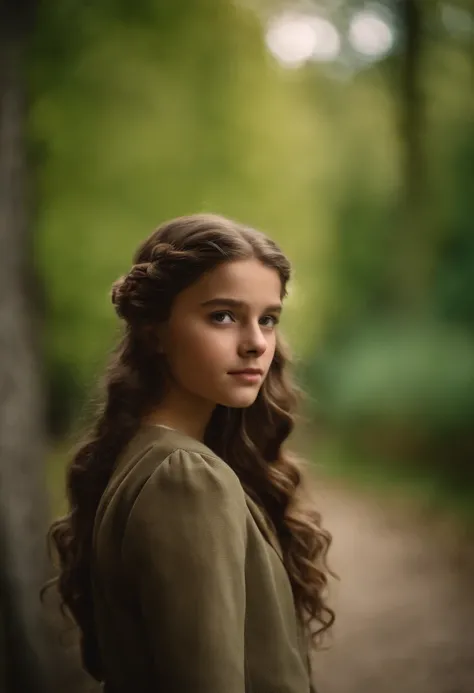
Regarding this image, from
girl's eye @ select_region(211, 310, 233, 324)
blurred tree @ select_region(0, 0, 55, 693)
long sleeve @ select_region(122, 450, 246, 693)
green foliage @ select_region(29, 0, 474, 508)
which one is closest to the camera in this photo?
long sleeve @ select_region(122, 450, 246, 693)

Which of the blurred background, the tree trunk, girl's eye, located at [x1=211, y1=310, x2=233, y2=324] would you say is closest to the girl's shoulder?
girl's eye, located at [x1=211, y1=310, x2=233, y2=324]

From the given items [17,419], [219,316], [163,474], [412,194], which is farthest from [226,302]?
[412,194]

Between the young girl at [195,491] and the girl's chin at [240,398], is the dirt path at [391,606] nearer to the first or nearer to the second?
the young girl at [195,491]

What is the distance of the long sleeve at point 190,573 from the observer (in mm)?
627

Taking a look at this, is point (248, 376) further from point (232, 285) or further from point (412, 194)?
point (412, 194)

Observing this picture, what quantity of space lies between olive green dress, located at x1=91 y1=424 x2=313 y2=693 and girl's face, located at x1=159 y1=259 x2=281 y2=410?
0.07 metres

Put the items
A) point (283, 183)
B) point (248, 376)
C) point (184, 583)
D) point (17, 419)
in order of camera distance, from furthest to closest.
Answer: point (283, 183) < point (17, 419) < point (248, 376) < point (184, 583)

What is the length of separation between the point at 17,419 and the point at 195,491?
0.84m

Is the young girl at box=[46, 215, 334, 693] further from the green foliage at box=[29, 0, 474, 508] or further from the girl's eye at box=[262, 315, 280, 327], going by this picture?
the green foliage at box=[29, 0, 474, 508]

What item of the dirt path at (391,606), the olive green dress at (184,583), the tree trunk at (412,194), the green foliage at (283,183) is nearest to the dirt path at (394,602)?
the dirt path at (391,606)

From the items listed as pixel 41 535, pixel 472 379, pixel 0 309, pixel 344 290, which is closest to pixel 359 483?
pixel 472 379

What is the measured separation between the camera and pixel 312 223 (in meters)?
1.52

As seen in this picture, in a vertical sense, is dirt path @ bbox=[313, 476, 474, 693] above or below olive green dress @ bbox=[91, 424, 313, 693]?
below

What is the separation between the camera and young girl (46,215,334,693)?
64cm
